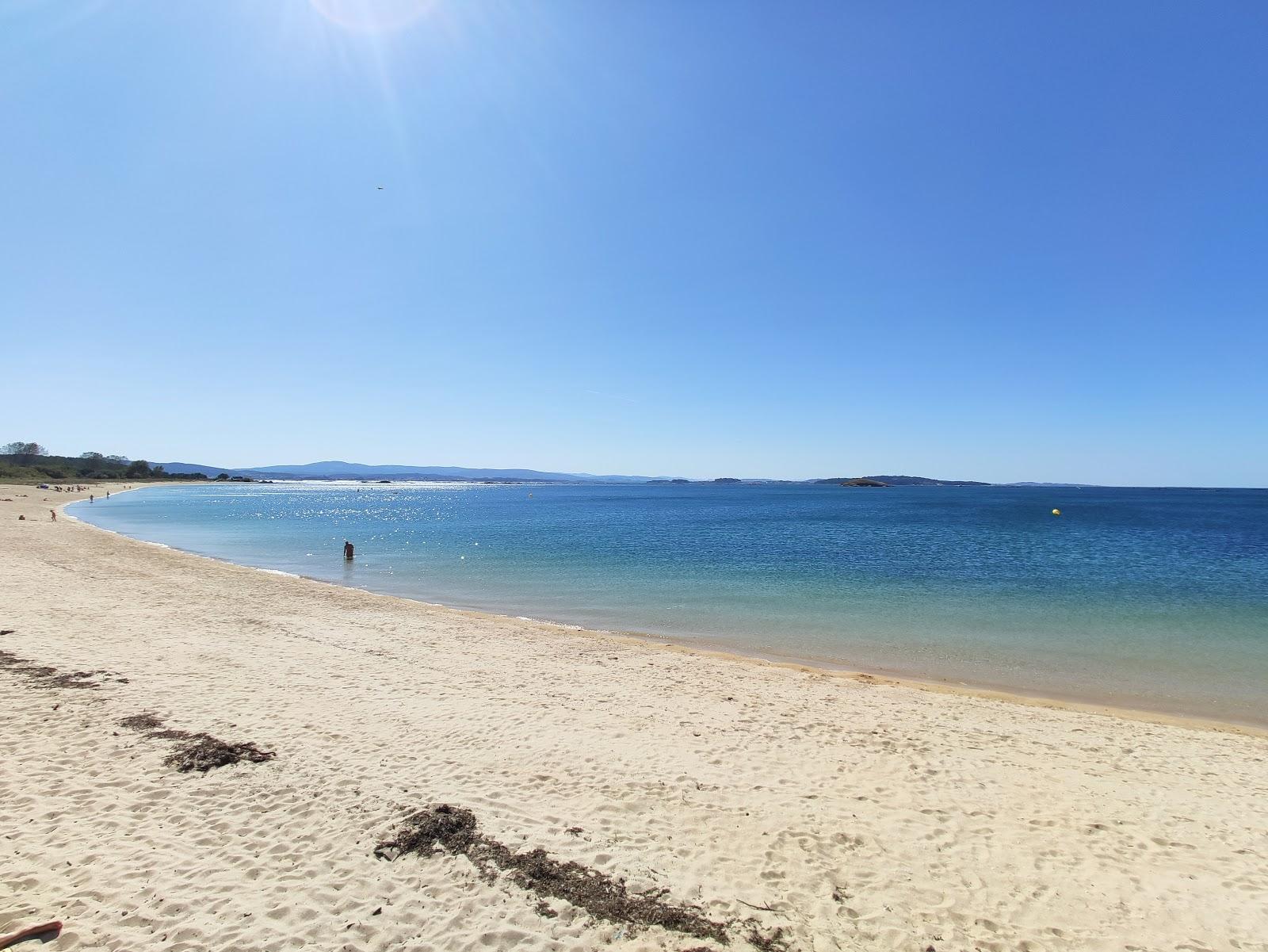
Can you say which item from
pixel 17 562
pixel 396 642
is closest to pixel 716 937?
pixel 396 642

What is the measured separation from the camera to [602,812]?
6887 millimetres

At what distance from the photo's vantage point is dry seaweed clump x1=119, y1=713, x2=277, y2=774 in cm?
759

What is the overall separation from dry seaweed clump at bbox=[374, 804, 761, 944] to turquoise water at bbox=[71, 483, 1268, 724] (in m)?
11.4

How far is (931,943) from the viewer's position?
5.05m

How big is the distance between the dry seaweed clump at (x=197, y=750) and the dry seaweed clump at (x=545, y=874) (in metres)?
3.06

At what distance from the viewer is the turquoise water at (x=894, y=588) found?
15305 mm

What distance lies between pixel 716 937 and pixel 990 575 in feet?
98.0

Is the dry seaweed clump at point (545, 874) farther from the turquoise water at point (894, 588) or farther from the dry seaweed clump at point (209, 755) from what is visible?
the turquoise water at point (894, 588)

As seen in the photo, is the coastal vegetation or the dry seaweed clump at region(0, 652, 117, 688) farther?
the coastal vegetation

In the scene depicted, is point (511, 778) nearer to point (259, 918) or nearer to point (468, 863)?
point (468, 863)

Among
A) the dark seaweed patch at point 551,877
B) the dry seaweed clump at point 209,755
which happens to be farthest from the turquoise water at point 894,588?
the dry seaweed clump at point 209,755

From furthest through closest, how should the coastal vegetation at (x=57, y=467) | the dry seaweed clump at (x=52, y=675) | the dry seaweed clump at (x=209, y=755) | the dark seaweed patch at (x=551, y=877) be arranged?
the coastal vegetation at (x=57, y=467) → the dry seaweed clump at (x=52, y=675) → the dry seaweed clump at (x=209, y=755) → the dark seaweed patch at (x=551, y=877)

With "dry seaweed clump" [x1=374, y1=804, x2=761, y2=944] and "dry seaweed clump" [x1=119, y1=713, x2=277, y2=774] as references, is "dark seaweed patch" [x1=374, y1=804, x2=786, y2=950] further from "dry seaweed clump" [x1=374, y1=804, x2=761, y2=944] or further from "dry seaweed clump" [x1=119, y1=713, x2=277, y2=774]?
"dry seaweed clump" [x1=119, y1=713, x2=277, y2=774]

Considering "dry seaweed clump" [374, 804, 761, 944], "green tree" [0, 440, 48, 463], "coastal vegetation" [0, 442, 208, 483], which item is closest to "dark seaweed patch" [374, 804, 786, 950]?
"dry seaweed clump" [374, 804, 761, 944]
